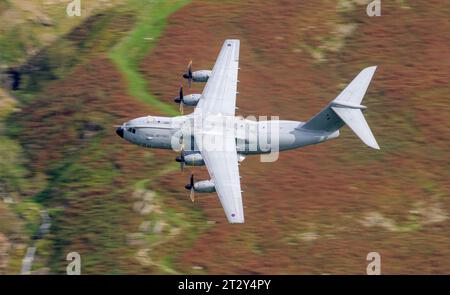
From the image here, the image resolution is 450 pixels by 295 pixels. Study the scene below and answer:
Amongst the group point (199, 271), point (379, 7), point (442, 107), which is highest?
point (379, 7)

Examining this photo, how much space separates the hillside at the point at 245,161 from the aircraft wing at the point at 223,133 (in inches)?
244

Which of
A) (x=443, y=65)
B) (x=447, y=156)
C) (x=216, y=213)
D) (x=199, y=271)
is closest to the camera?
(x=199, y=271)

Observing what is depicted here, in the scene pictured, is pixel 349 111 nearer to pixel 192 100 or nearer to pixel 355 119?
pixel 355 119

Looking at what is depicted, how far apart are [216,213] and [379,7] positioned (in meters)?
32.7

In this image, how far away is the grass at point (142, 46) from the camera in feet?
320

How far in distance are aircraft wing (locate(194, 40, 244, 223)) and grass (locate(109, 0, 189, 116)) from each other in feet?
30.4

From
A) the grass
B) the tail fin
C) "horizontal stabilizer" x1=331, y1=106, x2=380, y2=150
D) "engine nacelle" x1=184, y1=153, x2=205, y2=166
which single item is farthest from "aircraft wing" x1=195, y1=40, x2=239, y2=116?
the grass

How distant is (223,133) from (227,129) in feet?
1.99

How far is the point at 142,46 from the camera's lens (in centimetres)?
10462

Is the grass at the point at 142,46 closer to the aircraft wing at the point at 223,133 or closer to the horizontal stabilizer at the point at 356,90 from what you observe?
the aircraft wing at the point at 223,133

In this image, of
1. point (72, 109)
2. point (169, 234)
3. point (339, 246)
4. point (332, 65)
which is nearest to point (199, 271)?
point (169, 234)

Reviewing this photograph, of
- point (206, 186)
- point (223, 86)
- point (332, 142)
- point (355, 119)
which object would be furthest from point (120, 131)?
point (332, 142)

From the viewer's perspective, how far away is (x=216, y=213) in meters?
86.4

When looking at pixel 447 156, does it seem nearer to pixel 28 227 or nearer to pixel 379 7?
pixel 379 7
